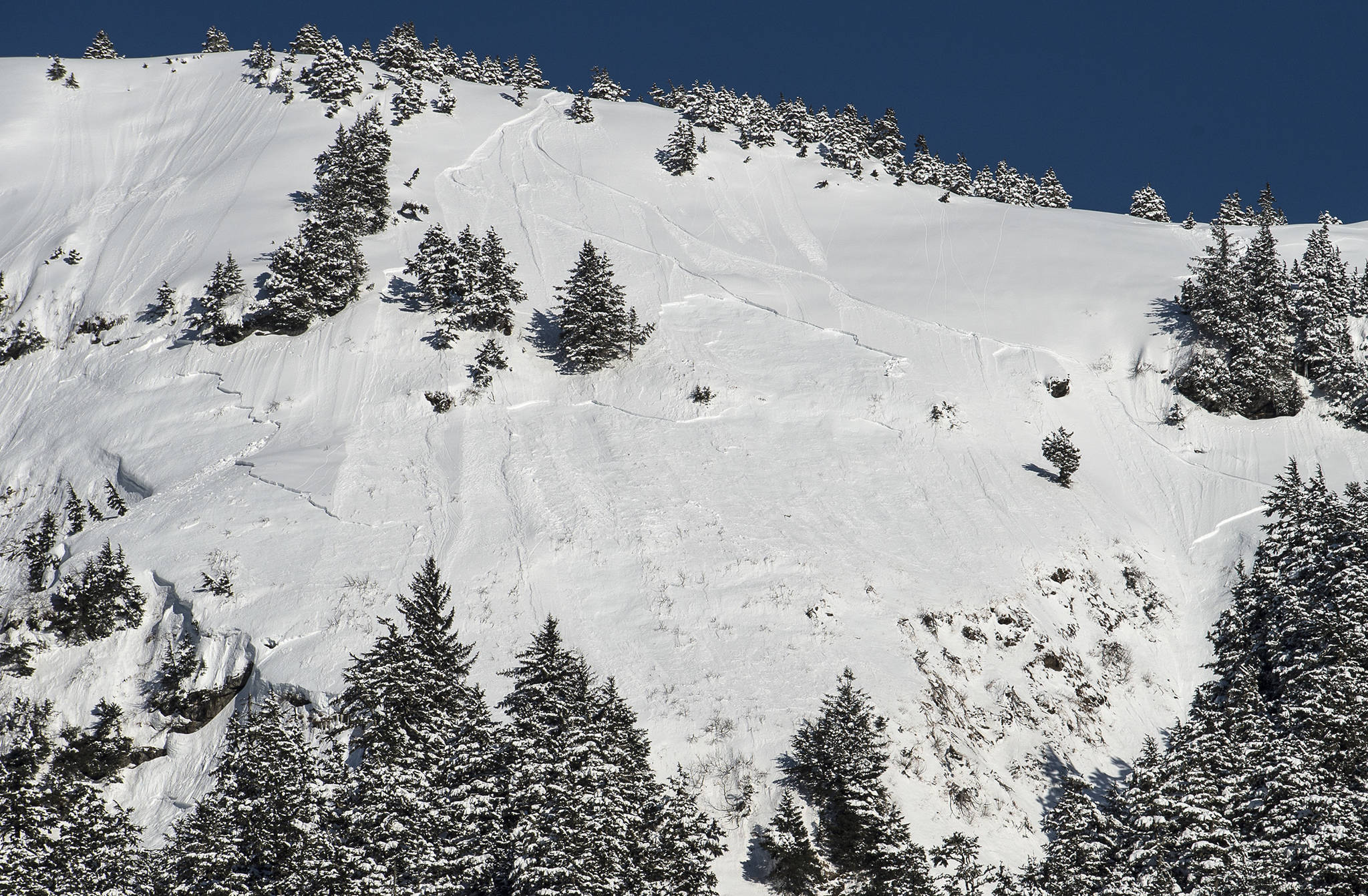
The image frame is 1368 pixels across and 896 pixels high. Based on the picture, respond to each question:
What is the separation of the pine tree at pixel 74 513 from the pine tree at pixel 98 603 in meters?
5.82

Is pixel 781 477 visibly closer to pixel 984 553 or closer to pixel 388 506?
pixel 984 553

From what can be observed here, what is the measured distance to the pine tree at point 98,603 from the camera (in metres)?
40.3

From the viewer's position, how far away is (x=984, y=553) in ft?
151

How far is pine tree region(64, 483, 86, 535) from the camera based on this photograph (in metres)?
46.7

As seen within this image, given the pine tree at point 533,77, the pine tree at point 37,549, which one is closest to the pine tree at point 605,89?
the pine tree at point 533,77

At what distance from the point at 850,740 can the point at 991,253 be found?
155 feet

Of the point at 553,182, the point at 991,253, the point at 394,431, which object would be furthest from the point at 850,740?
the point at 553,182

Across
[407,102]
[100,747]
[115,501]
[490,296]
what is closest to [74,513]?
[115,501]

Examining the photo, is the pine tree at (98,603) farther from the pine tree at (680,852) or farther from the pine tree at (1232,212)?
the pine tree at (1232,212)

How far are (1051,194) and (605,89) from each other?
44767 mm

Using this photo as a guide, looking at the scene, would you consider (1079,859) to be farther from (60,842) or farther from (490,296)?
(490,296)

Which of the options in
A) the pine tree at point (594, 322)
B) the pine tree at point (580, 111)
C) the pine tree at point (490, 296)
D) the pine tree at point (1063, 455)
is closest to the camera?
the pine tree at point (1063, 455)

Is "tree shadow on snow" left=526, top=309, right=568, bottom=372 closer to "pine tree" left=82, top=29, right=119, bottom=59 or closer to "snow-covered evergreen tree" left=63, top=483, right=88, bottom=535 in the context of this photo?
"snow-covered evergreen tree" left=63, top=483, right=88, bottom=535

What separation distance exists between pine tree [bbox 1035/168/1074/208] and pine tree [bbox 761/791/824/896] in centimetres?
7552
